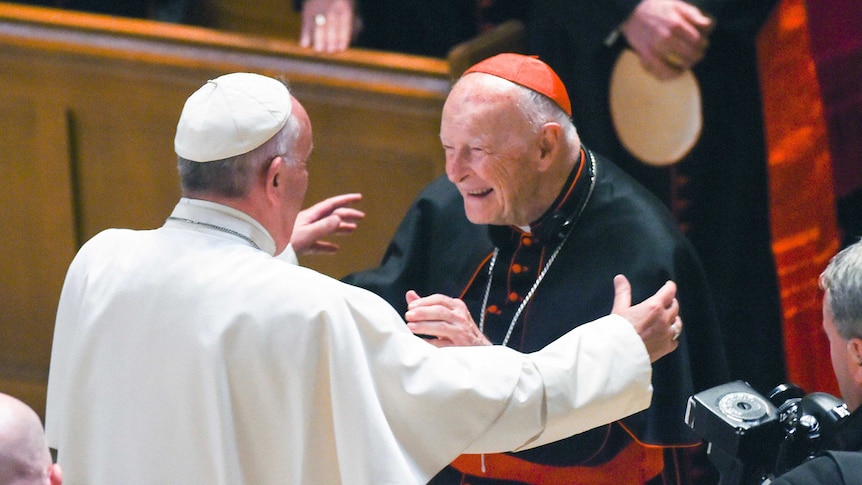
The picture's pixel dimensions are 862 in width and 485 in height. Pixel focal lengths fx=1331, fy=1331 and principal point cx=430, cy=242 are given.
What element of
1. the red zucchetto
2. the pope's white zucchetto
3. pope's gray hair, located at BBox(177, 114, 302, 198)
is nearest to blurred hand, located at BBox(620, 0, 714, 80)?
the red zucchetto

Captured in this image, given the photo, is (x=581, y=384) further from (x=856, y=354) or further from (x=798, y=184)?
(x=798, y=184)

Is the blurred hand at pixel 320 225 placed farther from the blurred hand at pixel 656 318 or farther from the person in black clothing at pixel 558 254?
the blurred hand at pixel 656 318

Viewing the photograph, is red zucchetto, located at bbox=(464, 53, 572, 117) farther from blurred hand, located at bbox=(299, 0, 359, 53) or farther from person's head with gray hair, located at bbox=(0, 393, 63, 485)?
person's head with gray hair, located at bbox=(0, 393, 63, 485)

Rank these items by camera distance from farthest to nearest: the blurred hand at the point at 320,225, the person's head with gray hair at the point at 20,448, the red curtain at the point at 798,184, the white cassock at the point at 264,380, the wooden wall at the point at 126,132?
the wooden wall at the point at 126,132, the red curtain at the point at 798,184, the blurred hand at the point at 320,225, the white cassock at the point at 264,380, the person's head with gray hair at the point at 20,448

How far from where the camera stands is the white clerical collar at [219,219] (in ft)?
10.0

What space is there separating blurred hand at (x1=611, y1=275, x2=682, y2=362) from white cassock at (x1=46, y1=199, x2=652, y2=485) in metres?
0.11

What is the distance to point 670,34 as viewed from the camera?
14.7ft

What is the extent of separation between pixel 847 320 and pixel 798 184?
211 cm

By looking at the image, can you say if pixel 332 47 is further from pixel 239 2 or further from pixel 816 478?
pixel 816 478

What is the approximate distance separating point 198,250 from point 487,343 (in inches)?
31.4

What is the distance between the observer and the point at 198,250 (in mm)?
3020

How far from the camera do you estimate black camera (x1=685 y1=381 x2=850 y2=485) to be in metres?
2.78

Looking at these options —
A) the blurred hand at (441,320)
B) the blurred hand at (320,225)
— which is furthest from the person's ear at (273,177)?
the blurred hand at (320,225)

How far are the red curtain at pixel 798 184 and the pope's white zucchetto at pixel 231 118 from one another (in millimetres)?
2228
